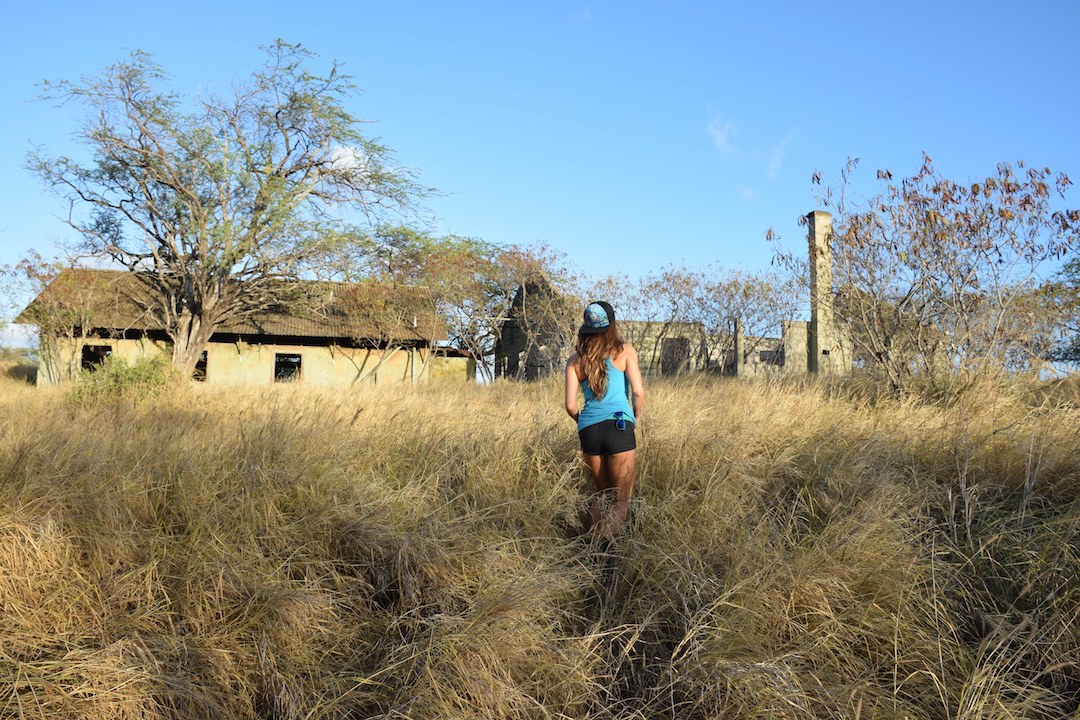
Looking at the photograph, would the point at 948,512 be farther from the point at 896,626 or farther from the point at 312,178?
the point at 312,178

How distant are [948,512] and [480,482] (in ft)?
10.1

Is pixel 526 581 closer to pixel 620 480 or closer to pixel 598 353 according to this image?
pixel 620 480

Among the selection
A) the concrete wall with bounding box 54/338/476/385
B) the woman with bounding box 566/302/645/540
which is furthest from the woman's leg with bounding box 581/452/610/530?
the concrete wall with bounding box 54/338/476/385

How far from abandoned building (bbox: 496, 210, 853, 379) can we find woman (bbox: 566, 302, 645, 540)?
231 inches

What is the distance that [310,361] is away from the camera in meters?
26.5

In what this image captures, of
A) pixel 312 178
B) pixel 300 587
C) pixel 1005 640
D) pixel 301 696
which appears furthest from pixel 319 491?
pixel 312 178

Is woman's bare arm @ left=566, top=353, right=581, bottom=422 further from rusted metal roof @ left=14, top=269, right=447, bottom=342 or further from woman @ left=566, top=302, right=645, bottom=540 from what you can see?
rusted metal roof @ left=14, top=269, right=447, bottom=342

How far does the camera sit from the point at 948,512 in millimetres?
4145

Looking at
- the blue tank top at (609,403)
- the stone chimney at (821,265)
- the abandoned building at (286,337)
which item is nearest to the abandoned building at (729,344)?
the stone chimney at (821,265)

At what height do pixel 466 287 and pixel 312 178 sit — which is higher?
pixel 312 178

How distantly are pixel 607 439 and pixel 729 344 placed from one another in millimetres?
19096

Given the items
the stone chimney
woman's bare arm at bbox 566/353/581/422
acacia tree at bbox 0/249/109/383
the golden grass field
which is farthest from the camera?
acacia tree at bbox 0/249/109/383

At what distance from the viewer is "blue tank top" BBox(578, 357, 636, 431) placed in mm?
4289

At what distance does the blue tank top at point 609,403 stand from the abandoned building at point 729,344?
5.97m
